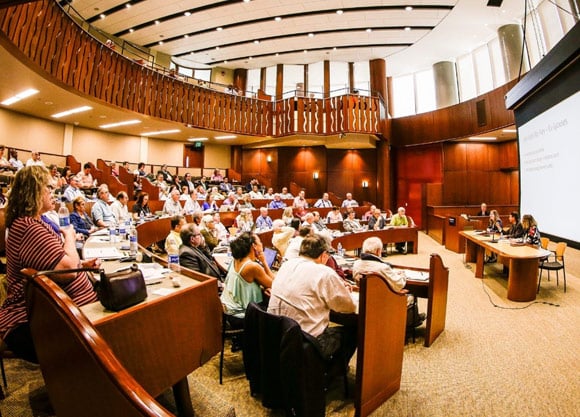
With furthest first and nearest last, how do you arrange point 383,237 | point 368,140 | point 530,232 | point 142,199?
point 368,140
point 383,237
point 142,199
point 530,232

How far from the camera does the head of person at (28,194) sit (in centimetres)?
163

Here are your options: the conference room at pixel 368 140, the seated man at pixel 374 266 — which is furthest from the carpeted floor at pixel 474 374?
the seated man at pixel 374 266

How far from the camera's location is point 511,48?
965 centimetres

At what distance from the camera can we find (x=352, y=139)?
1233cm

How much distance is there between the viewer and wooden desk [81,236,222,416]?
1.43m

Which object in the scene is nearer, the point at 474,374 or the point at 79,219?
the point at 474,374

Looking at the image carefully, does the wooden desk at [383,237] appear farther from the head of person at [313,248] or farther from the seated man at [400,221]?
the head of person at [313,248]

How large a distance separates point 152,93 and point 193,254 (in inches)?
314

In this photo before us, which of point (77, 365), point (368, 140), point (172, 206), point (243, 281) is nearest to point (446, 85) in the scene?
point (368, 140)

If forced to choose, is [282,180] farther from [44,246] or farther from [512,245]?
[44,246]

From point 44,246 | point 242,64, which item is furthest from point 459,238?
point 242,64

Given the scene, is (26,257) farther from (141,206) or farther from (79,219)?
(141,206)

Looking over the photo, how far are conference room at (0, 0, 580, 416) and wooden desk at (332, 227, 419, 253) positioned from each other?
6.9 inches

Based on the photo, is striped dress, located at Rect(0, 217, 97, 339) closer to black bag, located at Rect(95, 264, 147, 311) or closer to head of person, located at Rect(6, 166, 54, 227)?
head of person, located at Rect(6, 166, 54, 227)
